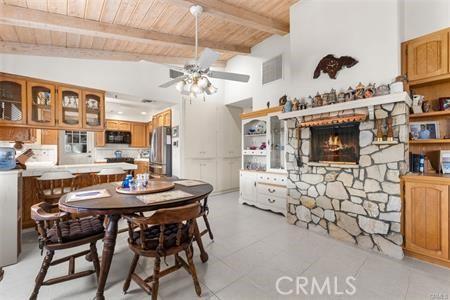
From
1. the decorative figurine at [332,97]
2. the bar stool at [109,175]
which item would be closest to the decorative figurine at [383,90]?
the decorative figurine at [332,97]

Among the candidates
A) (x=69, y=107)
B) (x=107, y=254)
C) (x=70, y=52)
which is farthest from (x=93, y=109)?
(x=107, y=254)

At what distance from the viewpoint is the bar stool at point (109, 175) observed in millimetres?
3451

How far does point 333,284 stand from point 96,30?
418cm

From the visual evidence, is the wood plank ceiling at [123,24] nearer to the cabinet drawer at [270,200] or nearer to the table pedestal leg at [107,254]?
the table pedestal leg at [107,254]

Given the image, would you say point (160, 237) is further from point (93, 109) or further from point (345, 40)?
point (93, 109)

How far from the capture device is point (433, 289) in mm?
1803

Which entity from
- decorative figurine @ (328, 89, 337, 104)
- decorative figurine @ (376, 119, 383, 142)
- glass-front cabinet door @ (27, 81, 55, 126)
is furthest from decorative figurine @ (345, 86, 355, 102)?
glass-front cabinet door @ (27, 81, 55, 126)

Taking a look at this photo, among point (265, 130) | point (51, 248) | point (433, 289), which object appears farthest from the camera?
point (265, 130)

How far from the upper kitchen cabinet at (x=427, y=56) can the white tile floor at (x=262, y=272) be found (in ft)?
6.81

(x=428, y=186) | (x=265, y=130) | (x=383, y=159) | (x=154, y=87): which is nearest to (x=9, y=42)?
(x=154, y=87)

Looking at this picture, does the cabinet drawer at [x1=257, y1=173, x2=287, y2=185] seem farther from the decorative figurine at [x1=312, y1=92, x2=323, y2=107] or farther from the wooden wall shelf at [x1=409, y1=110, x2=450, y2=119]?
the wooden wall shelf at [x1=409, y1=110, x2=450, y2=119]

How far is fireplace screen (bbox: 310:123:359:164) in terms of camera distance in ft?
9.06

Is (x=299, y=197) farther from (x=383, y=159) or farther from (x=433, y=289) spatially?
(x=433, y=289)

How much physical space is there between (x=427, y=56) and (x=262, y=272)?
2990 mm
